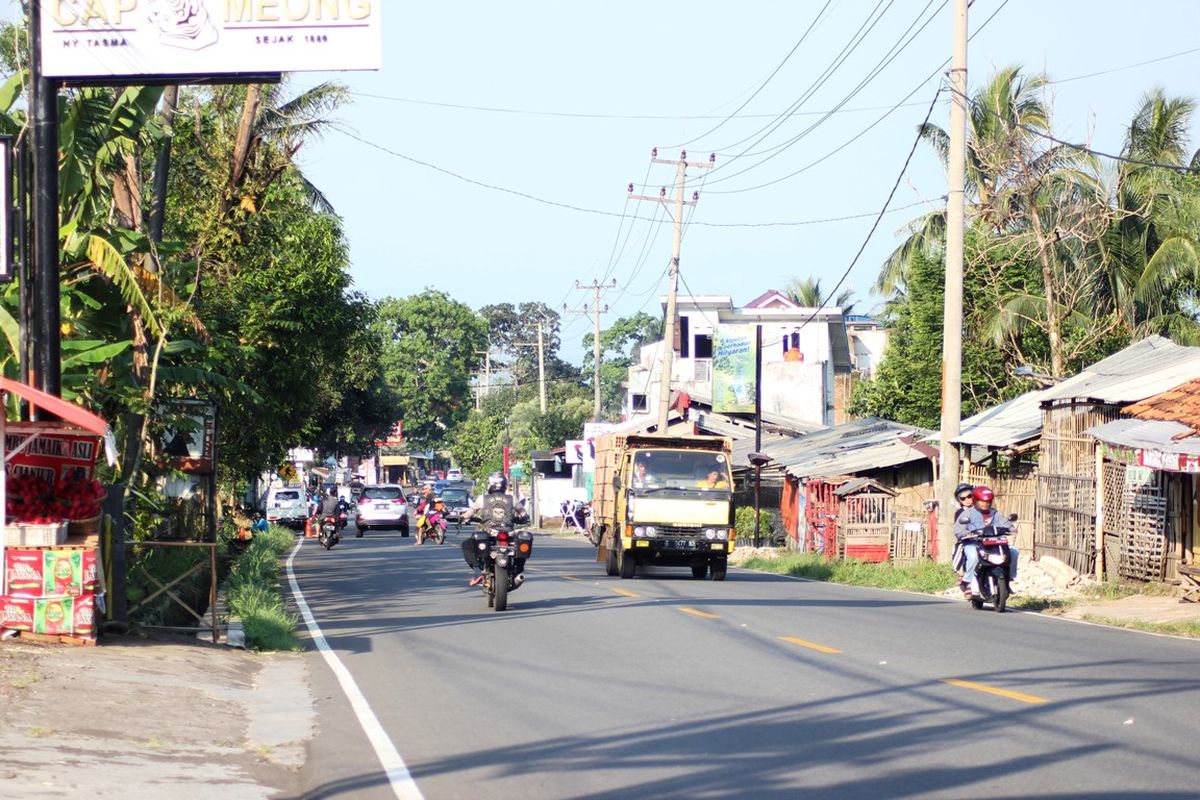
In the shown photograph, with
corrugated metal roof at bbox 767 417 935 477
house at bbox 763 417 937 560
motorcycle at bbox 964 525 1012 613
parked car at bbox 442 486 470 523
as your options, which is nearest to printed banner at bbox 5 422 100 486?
motorcycle at bbox 964 525 1012 613

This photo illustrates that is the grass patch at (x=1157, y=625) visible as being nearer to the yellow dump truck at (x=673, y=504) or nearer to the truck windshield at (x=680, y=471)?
the yellow dump truck at (x=673, y=504)

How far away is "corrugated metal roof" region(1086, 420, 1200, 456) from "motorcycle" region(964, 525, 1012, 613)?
253 centimetres

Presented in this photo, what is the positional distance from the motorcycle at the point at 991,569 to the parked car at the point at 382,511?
37.6 m

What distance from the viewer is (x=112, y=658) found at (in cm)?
1274

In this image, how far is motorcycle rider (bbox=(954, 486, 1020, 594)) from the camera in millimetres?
19266

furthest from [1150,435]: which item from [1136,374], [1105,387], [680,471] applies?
[680,471]

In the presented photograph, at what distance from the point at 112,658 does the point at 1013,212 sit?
126ft

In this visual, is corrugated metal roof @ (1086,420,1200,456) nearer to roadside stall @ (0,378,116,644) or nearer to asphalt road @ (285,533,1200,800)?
asphalt road @ (285,533,1200,800)

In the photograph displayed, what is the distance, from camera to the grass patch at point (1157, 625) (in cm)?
1703

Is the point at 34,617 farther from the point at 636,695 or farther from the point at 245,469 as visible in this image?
the point at 245,469

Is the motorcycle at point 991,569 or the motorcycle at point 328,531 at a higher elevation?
the motorcycle at point 991,569

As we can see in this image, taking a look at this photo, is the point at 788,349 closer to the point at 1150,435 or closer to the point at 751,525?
the point at 751,525

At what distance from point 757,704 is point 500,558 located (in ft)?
29.2

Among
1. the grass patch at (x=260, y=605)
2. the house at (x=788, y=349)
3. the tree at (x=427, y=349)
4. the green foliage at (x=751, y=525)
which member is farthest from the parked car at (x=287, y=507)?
the tree at (x=427, y=349)
